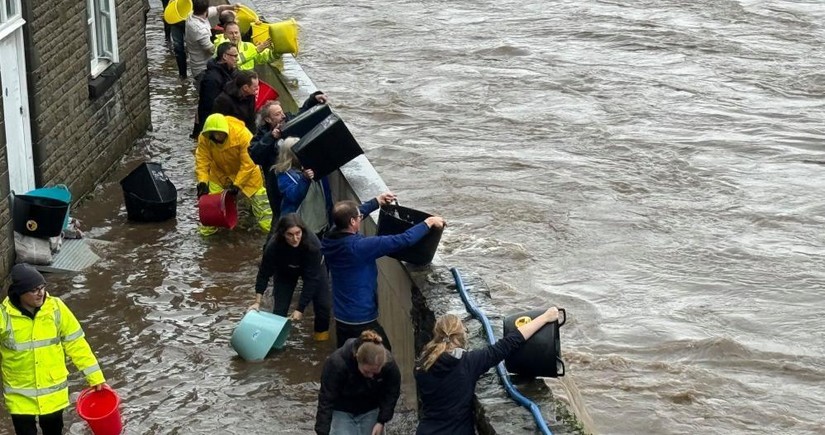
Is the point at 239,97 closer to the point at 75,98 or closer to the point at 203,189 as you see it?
the point at 203,189

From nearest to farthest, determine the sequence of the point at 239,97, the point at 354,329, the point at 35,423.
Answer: the point at 35,423, the point at 354,329, the point at 239,97

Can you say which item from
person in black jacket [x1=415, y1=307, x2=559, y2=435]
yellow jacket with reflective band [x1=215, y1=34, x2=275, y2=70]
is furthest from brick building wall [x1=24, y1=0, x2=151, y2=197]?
person in black jacket [x1=415, y1=307, x2=559, y2=435]

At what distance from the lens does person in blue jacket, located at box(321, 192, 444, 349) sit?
9.30 meters

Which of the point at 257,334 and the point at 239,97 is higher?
the point at 239,97

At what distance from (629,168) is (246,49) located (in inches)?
223

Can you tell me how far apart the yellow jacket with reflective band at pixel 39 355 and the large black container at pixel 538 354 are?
266 centimetres

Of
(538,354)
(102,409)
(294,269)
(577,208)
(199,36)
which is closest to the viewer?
(538,354)

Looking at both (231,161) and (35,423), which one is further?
(231,161)

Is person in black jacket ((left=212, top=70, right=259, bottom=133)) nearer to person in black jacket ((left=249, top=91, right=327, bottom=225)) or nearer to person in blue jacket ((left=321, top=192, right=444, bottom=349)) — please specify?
person in black jacket ((left=249, top=91, right=327, bottom=225))

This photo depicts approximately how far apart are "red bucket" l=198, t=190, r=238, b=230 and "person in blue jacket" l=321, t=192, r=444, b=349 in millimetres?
3313

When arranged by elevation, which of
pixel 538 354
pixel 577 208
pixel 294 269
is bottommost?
pixel 577 208

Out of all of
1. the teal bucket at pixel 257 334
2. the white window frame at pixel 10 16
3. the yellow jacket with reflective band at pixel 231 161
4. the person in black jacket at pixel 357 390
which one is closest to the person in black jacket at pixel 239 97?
the yellow jacket with reflective band at pixel 231 161

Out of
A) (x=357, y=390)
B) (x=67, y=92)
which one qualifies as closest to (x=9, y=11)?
(x=67, y=92)

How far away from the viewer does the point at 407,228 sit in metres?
9.44
